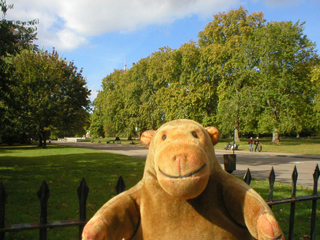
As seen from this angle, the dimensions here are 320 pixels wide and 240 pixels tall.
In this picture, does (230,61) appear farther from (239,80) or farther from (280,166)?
(280,166)

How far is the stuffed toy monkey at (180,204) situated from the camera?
147 cm

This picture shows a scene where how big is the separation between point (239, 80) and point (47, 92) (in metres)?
20.9

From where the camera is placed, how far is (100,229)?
4.83ft

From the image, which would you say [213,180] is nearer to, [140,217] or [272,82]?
[140,217]

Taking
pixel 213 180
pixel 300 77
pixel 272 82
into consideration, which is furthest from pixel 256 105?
pixel 213 180

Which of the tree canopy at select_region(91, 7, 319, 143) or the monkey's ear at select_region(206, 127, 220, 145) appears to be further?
the tree canopy at select_region(91, 7, 319, 143)

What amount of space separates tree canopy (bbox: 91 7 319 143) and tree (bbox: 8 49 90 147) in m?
11.8

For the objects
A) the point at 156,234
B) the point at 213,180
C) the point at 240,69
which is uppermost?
the point at 240,69

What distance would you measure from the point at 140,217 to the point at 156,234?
156 mm

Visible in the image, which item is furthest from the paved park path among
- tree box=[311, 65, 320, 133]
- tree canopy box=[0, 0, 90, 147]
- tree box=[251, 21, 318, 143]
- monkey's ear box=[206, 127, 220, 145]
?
tree box=[311, 65, 320, 133]

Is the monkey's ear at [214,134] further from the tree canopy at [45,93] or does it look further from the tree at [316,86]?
the tree at [316,86]

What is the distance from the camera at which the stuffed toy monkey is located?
1470 mm

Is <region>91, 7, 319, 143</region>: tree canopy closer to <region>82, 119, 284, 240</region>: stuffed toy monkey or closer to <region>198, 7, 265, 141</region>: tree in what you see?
<region>198, 7, 265, 141</region>: tree

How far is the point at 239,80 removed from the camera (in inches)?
1155
